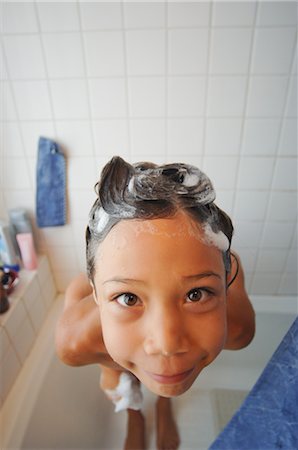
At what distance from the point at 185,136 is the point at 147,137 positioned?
14 cm

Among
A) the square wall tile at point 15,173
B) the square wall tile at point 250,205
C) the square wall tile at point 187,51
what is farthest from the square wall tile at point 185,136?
the square wall tile at point 15,173

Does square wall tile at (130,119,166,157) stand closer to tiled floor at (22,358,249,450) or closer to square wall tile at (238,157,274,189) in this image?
square wall tile at (238,157,274,189)

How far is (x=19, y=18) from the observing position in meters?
0.83

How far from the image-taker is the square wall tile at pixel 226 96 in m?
0.89

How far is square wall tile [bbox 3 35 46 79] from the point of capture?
2.84 feet

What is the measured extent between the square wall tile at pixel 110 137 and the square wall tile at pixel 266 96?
0.43 meters

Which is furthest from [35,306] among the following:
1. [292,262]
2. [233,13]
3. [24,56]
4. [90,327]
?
[233,13]

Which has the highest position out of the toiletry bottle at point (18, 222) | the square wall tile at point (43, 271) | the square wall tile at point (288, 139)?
the square wall tile at point (288, 139)

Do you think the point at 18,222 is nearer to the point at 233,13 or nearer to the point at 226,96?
the point at 226,96

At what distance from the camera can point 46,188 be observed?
1094 mm

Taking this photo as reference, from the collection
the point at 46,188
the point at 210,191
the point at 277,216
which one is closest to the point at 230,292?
the point at 210,191

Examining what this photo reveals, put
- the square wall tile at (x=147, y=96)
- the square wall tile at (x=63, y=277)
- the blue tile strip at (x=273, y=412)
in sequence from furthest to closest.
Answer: the square wall tile at (x=63, y=277) < the square wall tile at (x=147, y=96) < the blue tile strip at (x=273, y=412)

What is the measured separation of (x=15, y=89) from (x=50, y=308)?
0.92 m

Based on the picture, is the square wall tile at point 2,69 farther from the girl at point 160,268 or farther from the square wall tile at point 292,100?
the square wall tile at point 292,100
